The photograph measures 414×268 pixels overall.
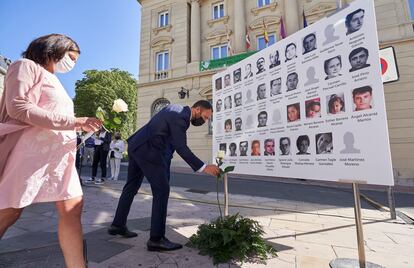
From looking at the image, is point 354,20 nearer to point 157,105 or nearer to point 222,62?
point 222,62

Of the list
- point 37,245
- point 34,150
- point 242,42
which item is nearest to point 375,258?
point 34,150

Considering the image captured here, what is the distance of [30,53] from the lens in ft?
5.47

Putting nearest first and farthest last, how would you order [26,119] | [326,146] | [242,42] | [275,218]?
[26,119] < [326,146] < [275,218] < [242,42]

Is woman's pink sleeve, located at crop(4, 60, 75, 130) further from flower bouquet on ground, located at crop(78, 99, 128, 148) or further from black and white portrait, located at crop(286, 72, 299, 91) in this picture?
black and white portrait, located at crop(286, 72, 299, 91)

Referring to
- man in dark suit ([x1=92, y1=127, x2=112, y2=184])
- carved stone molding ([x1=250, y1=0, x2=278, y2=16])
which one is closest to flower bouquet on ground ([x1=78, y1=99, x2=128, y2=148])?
man in dark suit ([x1=92, y1=127, x2=112, y2=184])

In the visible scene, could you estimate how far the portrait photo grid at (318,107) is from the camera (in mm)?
1898

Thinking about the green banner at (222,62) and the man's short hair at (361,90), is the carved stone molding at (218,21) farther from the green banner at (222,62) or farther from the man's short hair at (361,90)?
the man's short hair at (361,90)

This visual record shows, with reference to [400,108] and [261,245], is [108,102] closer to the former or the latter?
[400,108]

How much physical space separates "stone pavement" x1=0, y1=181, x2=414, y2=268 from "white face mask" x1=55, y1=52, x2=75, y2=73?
156 centimetres

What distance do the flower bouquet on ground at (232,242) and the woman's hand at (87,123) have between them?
1241 millimetres

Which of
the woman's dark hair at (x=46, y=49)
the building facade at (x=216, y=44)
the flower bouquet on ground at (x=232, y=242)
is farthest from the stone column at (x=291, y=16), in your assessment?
the woman's dark hair at (x=46, y=49)

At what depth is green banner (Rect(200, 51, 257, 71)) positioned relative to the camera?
14.0 meters

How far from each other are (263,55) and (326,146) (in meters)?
1.37

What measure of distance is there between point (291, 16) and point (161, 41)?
855 cm
